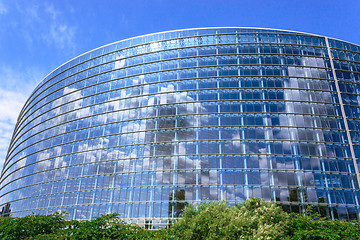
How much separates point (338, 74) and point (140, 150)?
44.4 meters

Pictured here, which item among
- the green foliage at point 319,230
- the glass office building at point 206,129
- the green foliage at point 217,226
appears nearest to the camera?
the green foliage at point 217,226

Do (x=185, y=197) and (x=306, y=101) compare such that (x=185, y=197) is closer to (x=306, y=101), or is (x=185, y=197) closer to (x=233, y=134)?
(x=233, y=134)

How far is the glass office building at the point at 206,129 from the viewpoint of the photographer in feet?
157

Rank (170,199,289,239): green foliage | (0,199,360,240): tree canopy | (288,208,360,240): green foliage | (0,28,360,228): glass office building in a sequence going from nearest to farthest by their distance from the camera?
1. (0,199,360,240): tree canopy
2. (170,199,289,239): green foliage
3. (288,208,360,240): green foliage
4. (0,28,360,228): glass office building

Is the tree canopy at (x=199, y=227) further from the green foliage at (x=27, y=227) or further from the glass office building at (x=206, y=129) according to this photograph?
the glass office building at (x=206, y=129)

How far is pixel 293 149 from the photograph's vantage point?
4950cm

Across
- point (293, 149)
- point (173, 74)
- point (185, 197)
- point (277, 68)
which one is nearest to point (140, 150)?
point (185, 197)

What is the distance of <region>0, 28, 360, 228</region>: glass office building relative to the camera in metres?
48.0

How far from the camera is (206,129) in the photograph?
5244cm

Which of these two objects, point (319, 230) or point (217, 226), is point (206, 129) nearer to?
point (319, 230)

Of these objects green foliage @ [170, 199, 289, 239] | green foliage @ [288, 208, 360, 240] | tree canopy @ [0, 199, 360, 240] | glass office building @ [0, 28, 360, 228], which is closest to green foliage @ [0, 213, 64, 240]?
tree canopy @ [0, 199, 360, 240]

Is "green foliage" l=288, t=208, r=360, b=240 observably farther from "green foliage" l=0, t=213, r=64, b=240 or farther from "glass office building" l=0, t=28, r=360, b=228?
"green foliage" l=0, t=213, r=64, b=240

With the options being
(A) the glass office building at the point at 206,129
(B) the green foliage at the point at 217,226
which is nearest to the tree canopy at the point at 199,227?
(B) the green foliage at the point at 217,226

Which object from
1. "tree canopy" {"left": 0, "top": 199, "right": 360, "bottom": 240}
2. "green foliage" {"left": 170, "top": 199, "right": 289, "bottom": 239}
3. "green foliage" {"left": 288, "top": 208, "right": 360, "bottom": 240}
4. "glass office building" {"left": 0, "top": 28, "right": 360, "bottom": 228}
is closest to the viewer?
"tree canopy" {"left": 0, "top": 199, "right": 360, "bottom": 240}
